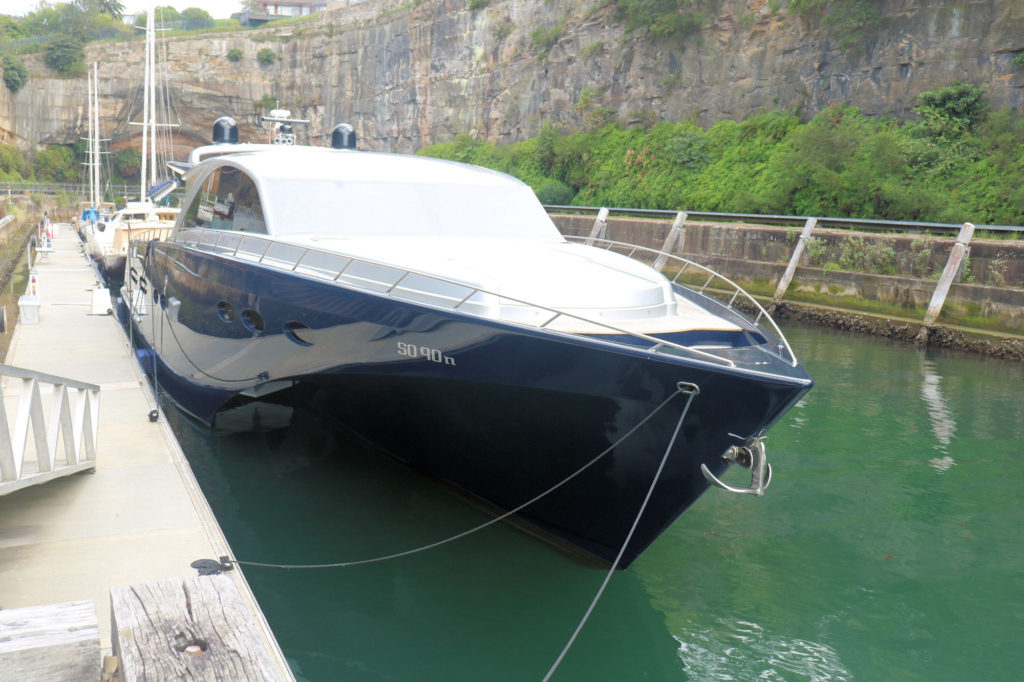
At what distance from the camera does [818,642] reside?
4852mm

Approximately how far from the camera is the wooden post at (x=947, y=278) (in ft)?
48.1

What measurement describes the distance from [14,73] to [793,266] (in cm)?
5575

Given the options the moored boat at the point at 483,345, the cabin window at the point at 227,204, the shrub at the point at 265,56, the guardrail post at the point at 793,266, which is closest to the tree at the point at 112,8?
the shrub at the point at 265,56

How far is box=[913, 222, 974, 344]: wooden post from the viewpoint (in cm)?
1466

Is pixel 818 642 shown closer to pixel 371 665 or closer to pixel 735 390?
pixel 735 390

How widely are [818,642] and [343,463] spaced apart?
167 inches

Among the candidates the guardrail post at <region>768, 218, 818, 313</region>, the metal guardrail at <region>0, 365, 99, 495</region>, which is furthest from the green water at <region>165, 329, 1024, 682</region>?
the guardrail post at <region>768, 218, 818, 313</region>

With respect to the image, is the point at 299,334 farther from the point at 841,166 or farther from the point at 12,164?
the point at 12,164

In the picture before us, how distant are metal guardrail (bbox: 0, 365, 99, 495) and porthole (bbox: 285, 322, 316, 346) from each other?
1372 millimetres

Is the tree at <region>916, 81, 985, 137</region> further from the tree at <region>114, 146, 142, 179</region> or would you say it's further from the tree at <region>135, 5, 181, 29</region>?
the tree at <region>135, 5, 181, 29</region>

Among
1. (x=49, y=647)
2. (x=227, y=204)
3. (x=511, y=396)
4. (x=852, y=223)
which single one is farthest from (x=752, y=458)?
(x=852, y=223)

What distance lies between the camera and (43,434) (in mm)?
4785

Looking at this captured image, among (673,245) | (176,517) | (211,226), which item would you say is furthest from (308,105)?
(176,517)

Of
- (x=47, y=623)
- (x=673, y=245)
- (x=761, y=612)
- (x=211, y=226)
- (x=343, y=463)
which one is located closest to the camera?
(x=47, y=623)
